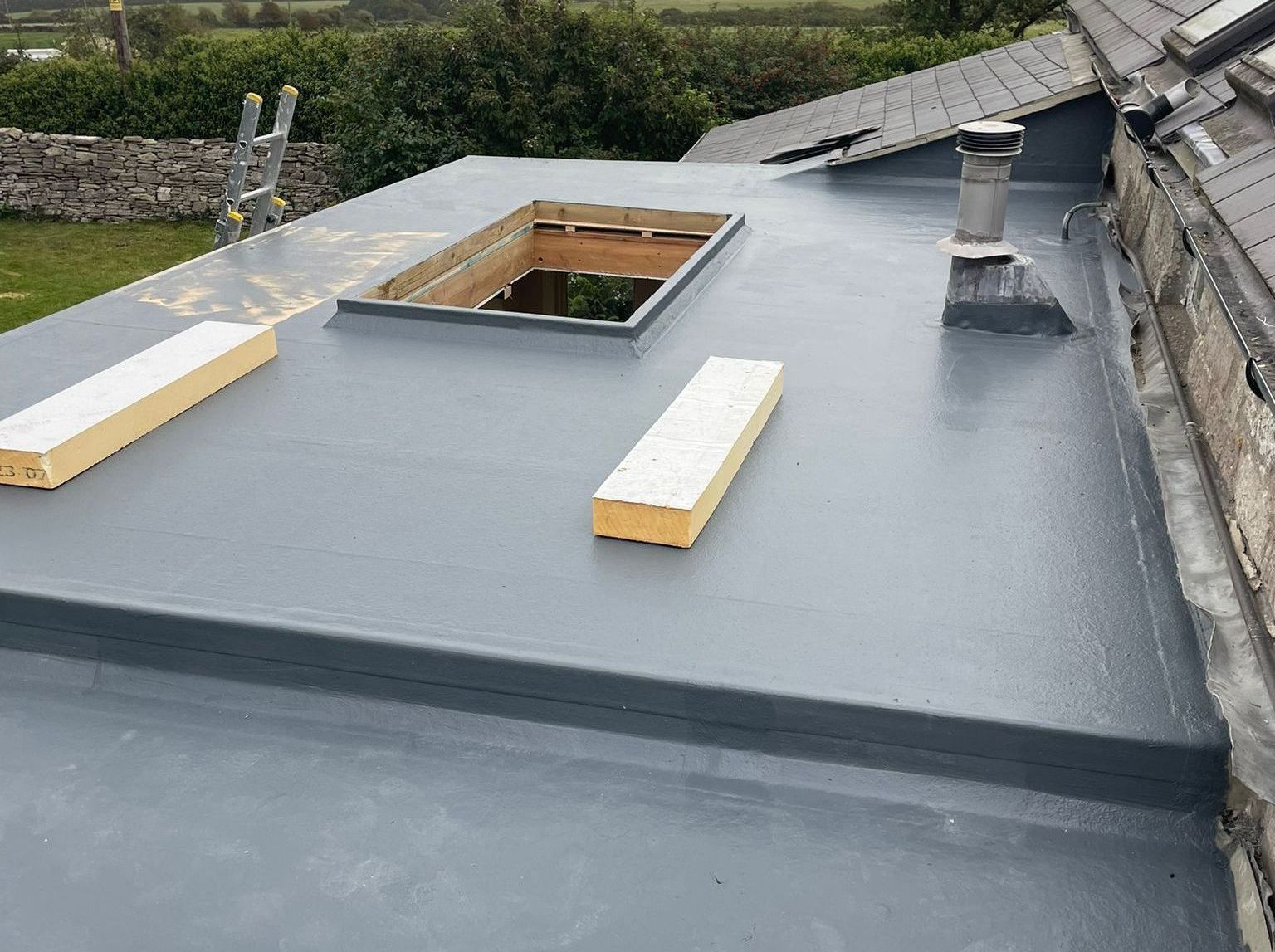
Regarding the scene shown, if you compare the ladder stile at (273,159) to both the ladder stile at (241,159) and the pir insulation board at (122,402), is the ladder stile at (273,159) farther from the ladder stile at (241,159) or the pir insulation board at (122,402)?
the pir insulation board at (122,402)

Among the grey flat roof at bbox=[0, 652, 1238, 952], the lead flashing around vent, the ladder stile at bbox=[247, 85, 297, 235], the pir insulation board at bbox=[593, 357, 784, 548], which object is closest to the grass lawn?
the ladder stile at bbox=[247, 85, 297, 235]

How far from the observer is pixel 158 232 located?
18688mm

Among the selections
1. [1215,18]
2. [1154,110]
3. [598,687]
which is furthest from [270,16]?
[598,687]

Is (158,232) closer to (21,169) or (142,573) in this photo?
(21,169)

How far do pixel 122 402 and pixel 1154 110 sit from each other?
4.76 m

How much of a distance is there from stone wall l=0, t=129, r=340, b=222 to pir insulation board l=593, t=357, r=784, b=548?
1604 cm

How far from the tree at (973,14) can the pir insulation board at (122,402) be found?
25.0 m

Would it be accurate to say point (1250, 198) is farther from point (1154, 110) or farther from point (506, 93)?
point (506, 93)

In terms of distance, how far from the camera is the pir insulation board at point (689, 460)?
366 cm

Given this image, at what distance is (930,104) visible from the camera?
1032 cm

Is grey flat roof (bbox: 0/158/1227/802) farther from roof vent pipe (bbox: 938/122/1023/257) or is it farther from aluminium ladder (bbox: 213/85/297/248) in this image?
aluminium ladder (bbox: 213/85/297/248)

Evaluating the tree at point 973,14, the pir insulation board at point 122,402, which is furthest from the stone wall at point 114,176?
the tree at point 973,14

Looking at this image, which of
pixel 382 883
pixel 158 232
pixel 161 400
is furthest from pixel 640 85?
pixel 382 883

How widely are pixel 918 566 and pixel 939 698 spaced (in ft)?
2.33
